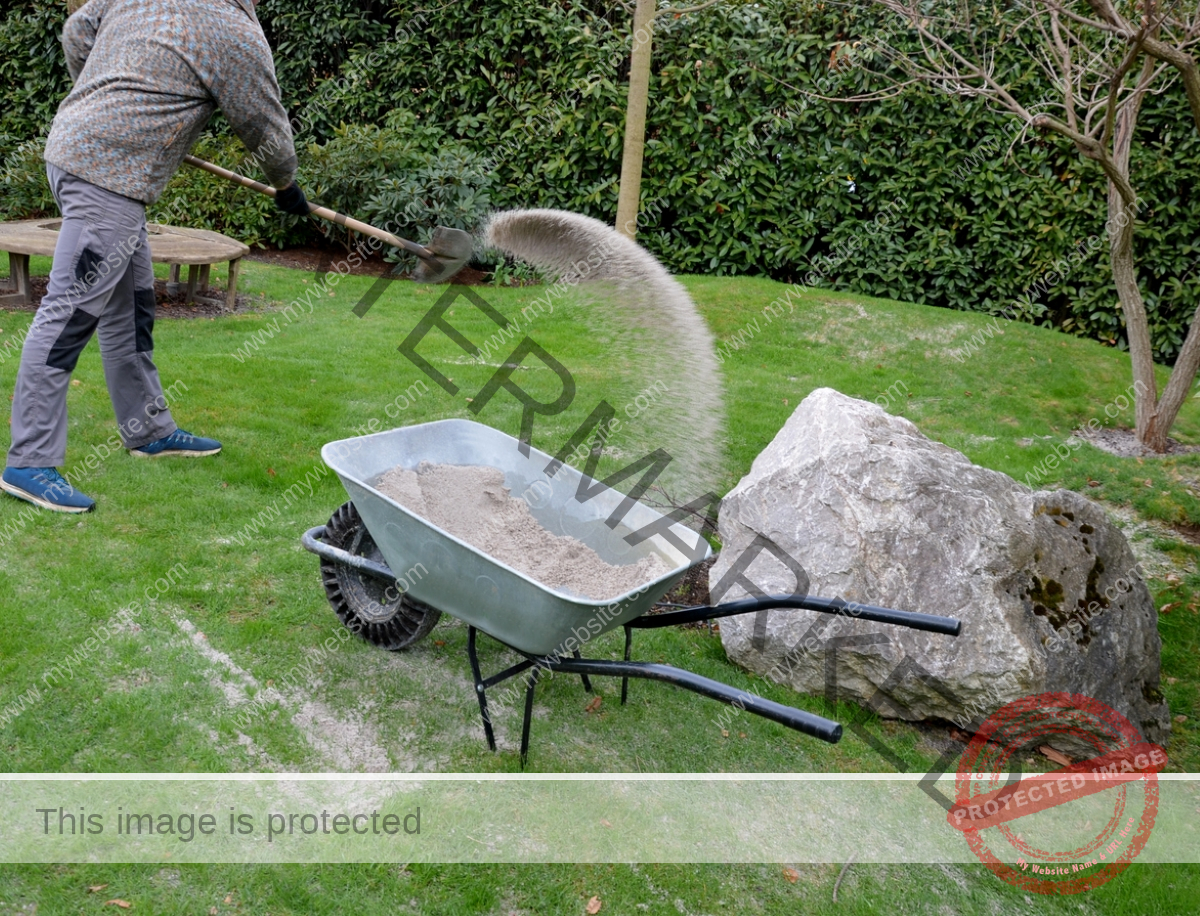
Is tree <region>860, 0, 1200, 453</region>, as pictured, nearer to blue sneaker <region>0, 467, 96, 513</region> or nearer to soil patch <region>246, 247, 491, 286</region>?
soil patch <region>246, 247, 491, 286</region>

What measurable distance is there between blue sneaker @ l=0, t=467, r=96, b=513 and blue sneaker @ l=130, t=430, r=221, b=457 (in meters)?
0.52

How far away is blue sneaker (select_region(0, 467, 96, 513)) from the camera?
3.17m

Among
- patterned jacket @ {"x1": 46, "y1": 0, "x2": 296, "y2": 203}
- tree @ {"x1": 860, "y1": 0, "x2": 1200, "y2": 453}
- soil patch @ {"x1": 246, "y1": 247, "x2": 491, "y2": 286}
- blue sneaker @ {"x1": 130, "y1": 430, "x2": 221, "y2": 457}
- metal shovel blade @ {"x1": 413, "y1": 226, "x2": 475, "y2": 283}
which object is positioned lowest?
soil patch @ {"x1": 246, "y1": 247, "x2": 491, "y2": 286}

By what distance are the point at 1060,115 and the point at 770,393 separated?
3385 mm

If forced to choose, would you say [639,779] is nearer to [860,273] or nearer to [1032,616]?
[1032,616]

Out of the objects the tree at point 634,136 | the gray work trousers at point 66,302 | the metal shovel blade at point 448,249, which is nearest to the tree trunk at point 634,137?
the tree at point 634,136

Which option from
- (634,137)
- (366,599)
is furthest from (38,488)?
(634,137)

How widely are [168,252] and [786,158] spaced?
462cm

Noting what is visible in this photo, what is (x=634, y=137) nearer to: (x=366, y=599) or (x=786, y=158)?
(x=366, y=599)

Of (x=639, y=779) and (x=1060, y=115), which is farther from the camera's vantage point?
(x=1060, y=115)

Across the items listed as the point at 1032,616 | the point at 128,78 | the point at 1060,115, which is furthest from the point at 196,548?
the point at 1060,115

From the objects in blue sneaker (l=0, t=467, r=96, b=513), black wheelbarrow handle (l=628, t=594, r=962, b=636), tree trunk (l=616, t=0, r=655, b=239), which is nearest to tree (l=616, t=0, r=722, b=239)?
tree trunk (l=616, t=0, r=655, b=239)

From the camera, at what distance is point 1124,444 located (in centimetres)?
528

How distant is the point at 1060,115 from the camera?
677 centimetres
